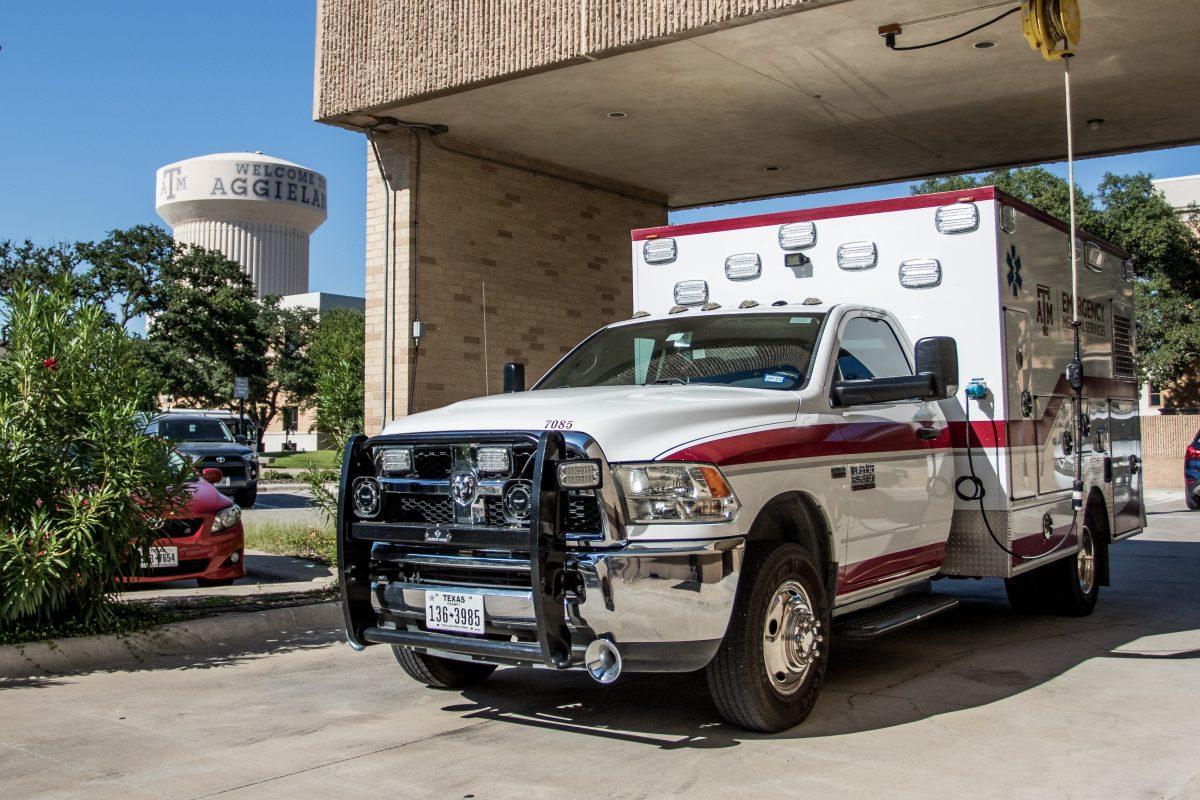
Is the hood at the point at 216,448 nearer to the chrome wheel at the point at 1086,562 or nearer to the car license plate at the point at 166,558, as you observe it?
the car license plate at the point at 166,558

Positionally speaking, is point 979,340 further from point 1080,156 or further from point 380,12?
point 1080,156

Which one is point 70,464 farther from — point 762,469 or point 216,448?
point 216,448

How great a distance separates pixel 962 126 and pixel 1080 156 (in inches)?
115

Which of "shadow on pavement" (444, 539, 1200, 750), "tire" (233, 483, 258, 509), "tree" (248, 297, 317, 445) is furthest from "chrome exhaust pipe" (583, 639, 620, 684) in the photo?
"tree" (248, 297, 317, 445)

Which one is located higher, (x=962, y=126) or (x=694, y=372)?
(x=962, y=126)

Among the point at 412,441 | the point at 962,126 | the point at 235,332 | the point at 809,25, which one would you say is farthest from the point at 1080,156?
the point at 235,332

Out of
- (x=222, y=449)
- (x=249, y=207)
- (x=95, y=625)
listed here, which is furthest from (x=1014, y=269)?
(x=249, y=207)

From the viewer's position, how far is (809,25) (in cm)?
1066

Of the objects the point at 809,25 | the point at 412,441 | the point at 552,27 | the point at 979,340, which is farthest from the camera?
the point at 552,27

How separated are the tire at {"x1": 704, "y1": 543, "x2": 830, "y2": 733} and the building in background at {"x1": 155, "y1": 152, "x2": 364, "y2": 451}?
89600 mm

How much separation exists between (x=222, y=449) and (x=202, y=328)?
1205 inches

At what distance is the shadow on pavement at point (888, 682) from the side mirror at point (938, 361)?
1745 mm

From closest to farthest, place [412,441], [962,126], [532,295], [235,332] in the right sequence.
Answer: [412,441]
[962,126]
[532,295]
[235,332]

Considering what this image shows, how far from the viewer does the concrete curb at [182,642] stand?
7086 millimetres
